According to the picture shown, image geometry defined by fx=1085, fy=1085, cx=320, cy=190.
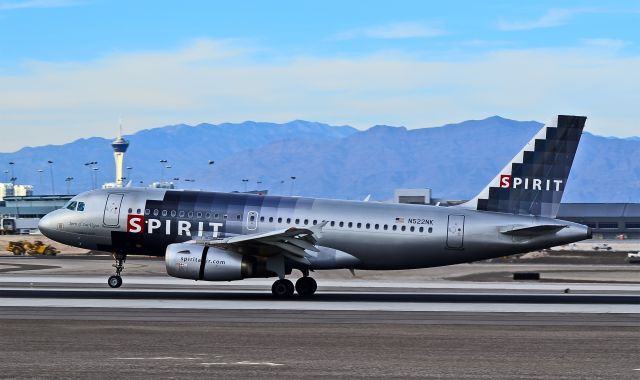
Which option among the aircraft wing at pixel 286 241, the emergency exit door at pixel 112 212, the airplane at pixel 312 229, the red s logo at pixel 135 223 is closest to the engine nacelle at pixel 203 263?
the aircraft wing at pixel 286 241

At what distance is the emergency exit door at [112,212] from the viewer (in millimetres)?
42844

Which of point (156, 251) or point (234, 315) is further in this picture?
point (156, 251)

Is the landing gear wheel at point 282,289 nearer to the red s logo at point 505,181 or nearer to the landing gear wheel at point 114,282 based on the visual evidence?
the landing gear wheel at point 114,282

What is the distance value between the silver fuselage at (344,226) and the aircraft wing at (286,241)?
2.60 feet

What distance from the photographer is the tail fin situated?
43875 mm

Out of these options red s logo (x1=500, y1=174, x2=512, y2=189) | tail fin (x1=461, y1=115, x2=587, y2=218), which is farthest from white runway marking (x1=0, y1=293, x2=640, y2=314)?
red s logo (x1=500, y1=174, x2=512, y2=189)

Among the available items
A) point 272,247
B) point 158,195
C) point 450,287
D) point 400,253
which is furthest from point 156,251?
point 450,287

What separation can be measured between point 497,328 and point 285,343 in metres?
7.16

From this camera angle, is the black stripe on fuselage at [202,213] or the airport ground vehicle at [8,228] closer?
the black stripe on fuselage at [202,213]

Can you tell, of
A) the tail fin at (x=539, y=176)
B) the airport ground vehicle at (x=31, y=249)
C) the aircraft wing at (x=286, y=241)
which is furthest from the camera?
the airport ground vehicle at (x=31, y=249)

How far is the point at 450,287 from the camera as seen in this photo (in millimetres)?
49656

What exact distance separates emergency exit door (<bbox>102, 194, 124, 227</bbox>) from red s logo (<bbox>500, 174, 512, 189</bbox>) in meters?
15.3

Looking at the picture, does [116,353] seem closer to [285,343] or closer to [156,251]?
[285,343]

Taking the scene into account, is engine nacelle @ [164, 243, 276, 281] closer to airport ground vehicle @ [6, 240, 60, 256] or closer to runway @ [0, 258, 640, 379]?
runway @ [0, 258, 640, 379]
